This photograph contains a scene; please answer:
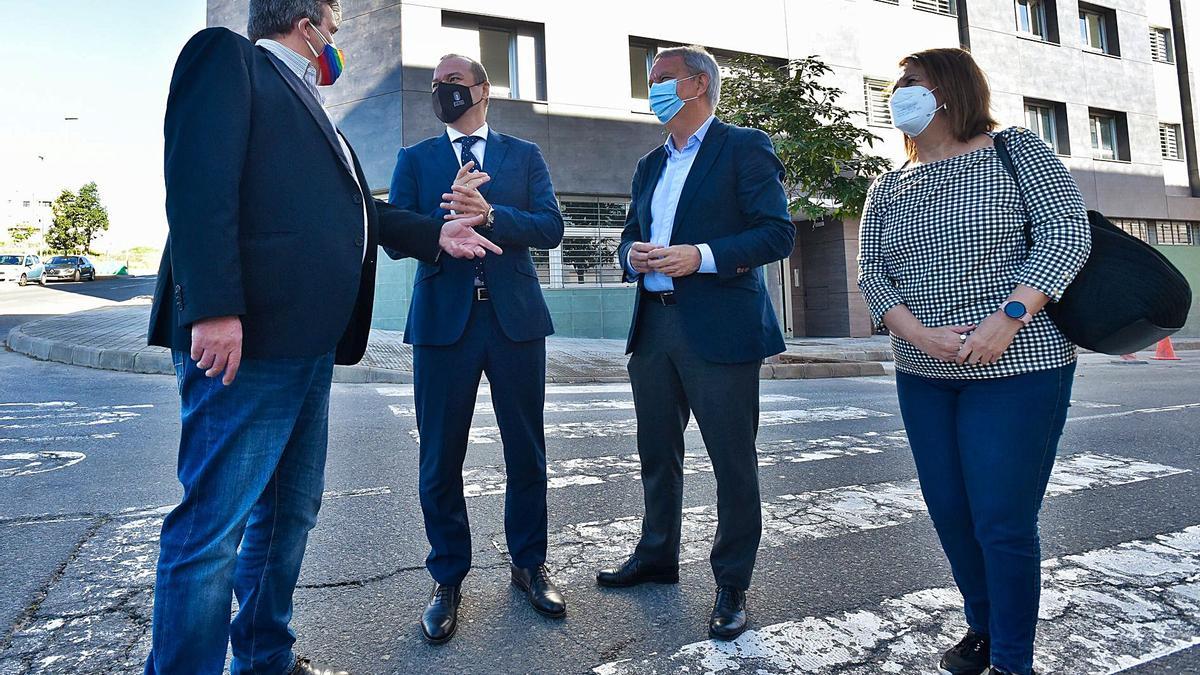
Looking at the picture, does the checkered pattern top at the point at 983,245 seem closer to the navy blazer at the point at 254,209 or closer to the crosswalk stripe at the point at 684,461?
the navy blazer at the point at 254,209

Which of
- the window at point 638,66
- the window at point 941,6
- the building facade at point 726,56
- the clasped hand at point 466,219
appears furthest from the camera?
the window at point 941,6

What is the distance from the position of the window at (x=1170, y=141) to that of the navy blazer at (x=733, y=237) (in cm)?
2882

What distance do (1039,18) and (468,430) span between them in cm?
2636

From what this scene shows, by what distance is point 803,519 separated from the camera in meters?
3.74

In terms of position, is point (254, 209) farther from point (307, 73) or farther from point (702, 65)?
point (702, 65)

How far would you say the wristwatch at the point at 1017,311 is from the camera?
2002 mm

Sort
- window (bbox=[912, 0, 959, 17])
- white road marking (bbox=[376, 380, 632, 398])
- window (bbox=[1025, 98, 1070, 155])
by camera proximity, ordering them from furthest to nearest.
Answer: window (bbox=[1025, 98, 1070, 155]) < window (bbox=[912, 0, 959, 17]) < white road marking (bbox=[376, 380, 632, 398])

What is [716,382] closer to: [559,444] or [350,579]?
[350,579]

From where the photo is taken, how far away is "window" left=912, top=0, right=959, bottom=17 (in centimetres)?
2070

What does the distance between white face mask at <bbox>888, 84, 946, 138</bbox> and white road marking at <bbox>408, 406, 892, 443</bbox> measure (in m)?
3.30

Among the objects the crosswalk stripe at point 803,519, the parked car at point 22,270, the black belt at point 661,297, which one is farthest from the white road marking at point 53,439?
the parked car at point 22,270

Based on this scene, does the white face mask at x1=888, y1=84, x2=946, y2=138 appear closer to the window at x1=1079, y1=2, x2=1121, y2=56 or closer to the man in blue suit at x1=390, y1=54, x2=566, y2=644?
the man in blue suit at x1=390, y1=54, x2=566, y2=644

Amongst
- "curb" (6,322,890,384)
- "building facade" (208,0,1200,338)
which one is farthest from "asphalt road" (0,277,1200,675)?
"building facade" (208,0,1200,338)

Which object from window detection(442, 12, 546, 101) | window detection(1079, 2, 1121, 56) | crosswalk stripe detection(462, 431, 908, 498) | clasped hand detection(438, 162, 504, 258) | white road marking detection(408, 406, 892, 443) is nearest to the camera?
clasped hand detection(438, 162, 504, 258)
